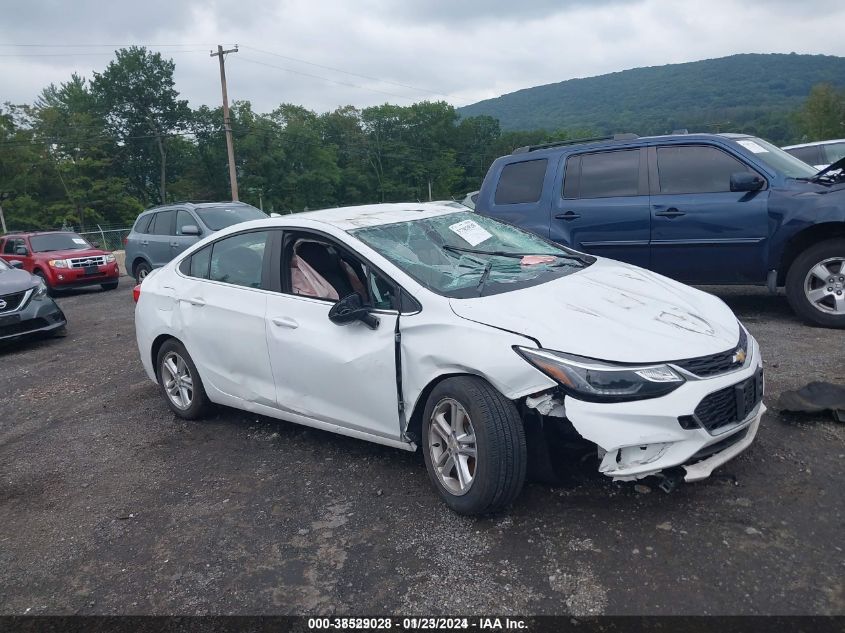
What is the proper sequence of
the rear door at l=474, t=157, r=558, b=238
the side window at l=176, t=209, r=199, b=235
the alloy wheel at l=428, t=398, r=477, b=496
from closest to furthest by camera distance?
1. the alloy wheel at l=428, t=398, r=477, b=496
2. the rear door at l=474, t=157, r=558, b=238
3. the side window at l=176, t=209, r=199, b=235

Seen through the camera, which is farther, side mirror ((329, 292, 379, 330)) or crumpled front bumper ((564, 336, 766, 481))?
side mirror ((329, 292, 379, 330))

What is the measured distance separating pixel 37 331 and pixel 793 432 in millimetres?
8704

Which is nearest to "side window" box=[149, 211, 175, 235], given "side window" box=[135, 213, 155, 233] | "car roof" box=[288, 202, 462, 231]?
"side window" box=[135, 213, 155, 233]

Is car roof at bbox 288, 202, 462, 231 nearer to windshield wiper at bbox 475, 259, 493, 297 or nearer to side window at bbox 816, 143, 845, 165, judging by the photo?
windshield wiper at bbox 475, 259, 493, 297

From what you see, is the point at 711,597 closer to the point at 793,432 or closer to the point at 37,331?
the point at 793,432

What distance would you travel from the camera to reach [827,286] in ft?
20.0

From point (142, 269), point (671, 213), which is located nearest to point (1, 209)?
point (142, 269)

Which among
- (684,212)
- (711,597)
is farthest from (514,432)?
(684,212)

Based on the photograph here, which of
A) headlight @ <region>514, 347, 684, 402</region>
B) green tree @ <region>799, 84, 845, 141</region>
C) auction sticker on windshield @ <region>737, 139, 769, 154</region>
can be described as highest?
green tree @ <region>799, 84, 845, 141</region>

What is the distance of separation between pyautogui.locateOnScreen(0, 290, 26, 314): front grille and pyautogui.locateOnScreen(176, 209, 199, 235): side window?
4272 mm

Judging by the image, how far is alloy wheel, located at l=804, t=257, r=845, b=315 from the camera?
19.7 ft

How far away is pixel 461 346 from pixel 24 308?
25.0ft

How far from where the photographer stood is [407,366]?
352 cm

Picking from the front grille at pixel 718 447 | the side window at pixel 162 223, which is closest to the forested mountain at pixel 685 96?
the side window at pixel 162 223
